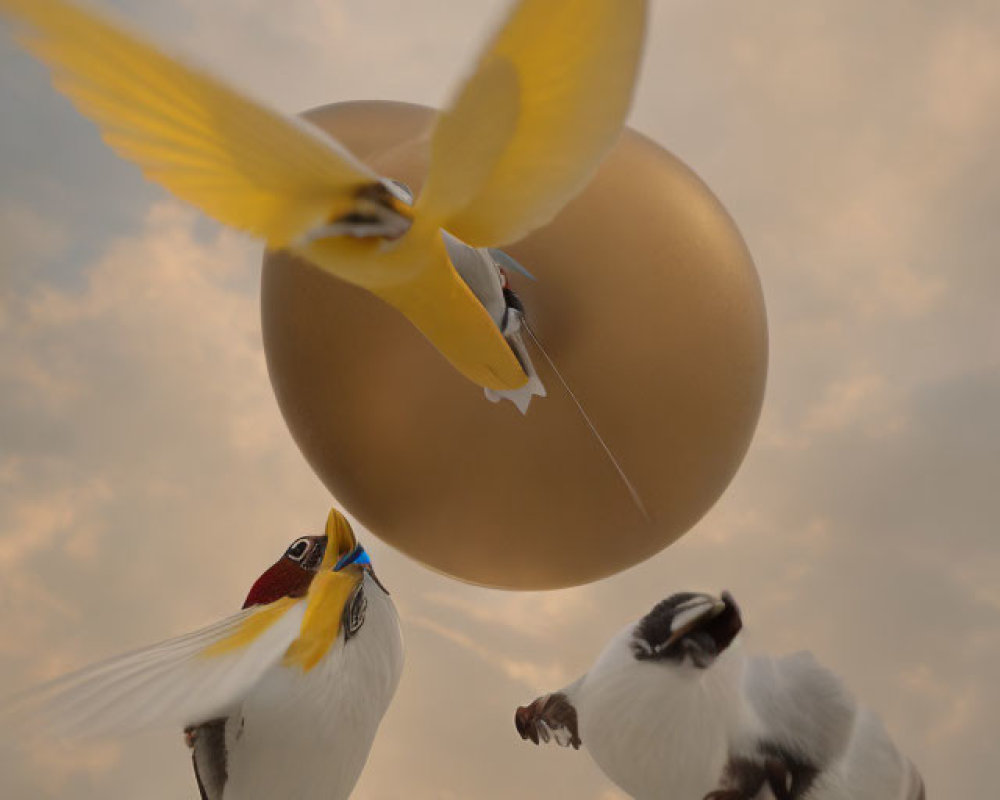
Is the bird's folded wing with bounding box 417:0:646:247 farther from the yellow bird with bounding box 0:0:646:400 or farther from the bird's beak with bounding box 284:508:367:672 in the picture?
the bird's beak with bounding box 284:508:367:672

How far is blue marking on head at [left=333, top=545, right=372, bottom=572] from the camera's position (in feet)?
3.10

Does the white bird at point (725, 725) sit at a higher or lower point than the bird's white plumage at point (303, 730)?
higher

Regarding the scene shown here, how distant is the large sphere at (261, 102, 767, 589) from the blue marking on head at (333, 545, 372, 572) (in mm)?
52

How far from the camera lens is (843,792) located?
80cm

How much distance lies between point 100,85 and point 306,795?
676 millimetres

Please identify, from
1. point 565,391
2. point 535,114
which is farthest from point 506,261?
point 535,114

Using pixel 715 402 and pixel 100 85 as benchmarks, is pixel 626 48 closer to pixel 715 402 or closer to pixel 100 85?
pixel 100 85

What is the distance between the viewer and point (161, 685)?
0.77m

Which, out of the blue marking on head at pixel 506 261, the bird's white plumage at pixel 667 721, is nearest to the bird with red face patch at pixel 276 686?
the bird's white plumage at pixel 667 721

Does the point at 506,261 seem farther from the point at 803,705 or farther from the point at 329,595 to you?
the point at 803,705

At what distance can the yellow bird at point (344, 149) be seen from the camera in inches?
18.7

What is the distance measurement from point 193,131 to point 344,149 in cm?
9

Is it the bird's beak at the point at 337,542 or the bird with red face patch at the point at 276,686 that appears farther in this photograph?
the bird's beak at the point at 337,542

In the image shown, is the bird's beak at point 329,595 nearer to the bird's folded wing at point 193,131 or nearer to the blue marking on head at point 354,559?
the blue marking on head at point 354,559
